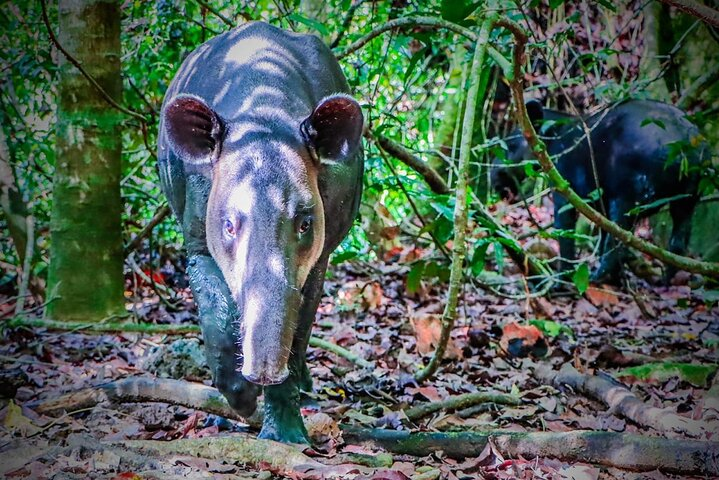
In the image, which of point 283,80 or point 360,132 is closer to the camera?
point 360,132

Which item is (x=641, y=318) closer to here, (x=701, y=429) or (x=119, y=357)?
(x=701, y=429)

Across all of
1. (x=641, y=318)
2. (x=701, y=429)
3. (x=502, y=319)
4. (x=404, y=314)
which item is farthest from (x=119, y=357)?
(x=641, y=318)

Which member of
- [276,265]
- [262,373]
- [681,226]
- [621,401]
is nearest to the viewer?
[262,373]

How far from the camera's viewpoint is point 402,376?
4.61 m

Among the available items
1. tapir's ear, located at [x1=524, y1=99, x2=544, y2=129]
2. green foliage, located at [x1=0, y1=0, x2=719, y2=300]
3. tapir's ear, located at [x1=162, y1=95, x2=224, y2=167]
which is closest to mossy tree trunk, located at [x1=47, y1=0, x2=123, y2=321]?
green foliage, located at [x1=0, y1=0, x2=719, y2=300]

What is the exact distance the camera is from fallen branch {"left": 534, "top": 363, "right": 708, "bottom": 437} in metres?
3.37

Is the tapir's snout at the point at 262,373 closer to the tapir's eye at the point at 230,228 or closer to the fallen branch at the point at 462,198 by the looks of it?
the tapir's eye at the point at 230,228

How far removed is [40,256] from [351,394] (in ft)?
10.8

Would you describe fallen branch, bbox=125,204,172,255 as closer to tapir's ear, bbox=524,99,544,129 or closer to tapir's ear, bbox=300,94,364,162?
tapir's ear, bbox=300,94,364,162

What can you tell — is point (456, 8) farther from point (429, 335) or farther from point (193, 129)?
point (429, 335)

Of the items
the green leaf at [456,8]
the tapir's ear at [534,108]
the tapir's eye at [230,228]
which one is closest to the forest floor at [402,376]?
the tapir's eye at [230,228]

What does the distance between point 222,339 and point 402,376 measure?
1.62 meters

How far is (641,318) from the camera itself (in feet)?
21.5

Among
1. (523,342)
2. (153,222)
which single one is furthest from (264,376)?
(153,222)
